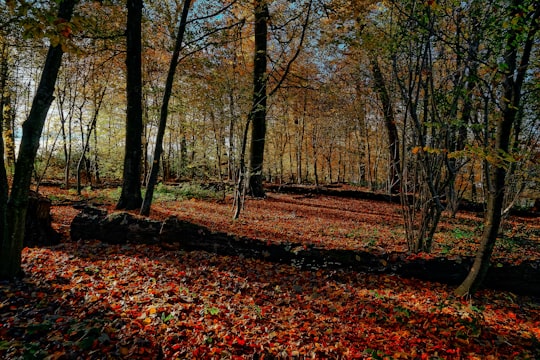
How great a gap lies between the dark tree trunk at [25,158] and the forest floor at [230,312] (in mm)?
652

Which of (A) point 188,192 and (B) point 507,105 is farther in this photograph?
(A) point 188,192

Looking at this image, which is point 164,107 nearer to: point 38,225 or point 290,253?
point 38,225

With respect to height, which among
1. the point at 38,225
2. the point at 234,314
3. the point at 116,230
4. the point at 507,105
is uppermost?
the point at 507,105

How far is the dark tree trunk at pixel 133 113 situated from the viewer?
27.3ft

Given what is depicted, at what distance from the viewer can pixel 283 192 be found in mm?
16094

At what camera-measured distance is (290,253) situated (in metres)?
5.77

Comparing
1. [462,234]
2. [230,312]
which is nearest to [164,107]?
[230,312]

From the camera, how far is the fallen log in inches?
197

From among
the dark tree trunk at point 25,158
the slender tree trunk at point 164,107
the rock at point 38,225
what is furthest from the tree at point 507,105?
the rock at point 38,225

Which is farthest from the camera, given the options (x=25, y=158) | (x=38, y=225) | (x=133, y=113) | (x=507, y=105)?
(x=133, y=113)

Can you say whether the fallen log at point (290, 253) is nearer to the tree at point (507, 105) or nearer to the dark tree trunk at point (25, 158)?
the tree at point (507, 105)

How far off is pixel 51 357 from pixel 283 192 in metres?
13.6

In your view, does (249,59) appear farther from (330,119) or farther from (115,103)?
(330,119)

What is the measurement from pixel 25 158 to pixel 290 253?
14.6ft
